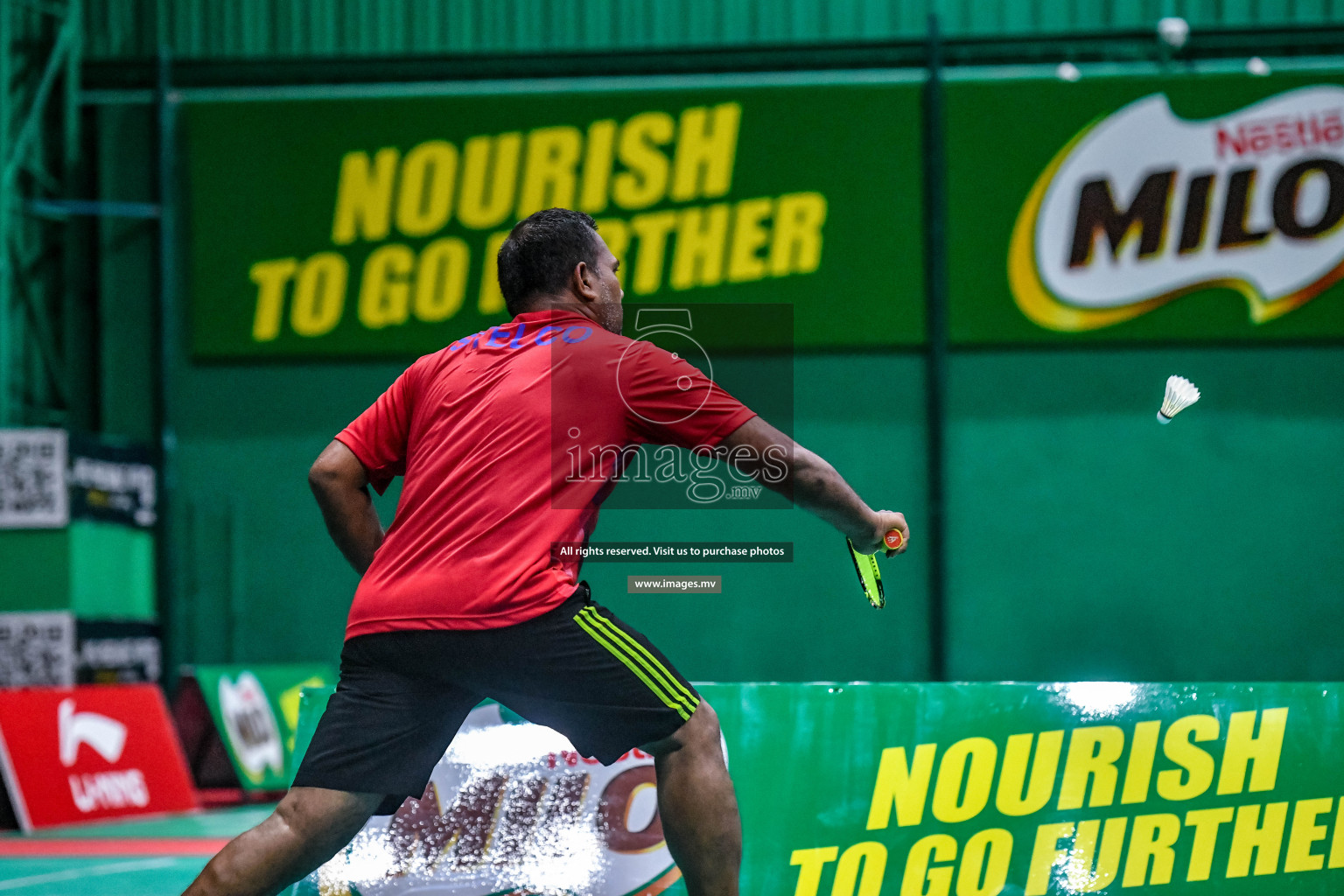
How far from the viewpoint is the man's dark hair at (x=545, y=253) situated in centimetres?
277

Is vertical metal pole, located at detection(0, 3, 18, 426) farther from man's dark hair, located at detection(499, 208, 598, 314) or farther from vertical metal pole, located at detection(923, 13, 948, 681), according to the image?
man's dark hair, located at detection(499, 208, 598, 314)

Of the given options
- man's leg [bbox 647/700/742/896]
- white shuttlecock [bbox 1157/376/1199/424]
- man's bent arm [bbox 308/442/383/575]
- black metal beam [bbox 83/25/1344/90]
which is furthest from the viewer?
black metal beam [bbox 83/25/1344/90]

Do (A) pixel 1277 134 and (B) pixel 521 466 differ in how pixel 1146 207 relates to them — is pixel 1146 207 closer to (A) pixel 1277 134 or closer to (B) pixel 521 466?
(A) pixel 1277 134

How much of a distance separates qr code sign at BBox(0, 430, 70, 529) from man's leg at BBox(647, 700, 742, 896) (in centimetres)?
762

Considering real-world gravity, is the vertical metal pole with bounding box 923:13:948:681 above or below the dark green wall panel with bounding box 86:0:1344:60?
below

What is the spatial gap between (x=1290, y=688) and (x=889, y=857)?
43.2 inches

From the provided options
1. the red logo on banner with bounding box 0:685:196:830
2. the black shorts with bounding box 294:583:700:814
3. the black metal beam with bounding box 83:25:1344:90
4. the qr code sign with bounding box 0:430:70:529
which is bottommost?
the red logo on banner with bounding box 0:685:196:830

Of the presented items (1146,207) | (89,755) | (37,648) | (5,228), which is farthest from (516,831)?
(1146,207)

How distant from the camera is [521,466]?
2.56 m

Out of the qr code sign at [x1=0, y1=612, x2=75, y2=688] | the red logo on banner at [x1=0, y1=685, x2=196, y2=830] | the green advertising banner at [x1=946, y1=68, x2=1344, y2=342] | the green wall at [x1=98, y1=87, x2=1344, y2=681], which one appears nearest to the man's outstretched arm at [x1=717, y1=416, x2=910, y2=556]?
the red logo on banner at [x1=0, y1=685, x2=196, y2=830]

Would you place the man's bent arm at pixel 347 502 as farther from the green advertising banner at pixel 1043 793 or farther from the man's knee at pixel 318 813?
the green advertising banner at pixel 1043 793

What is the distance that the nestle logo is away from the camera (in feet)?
36.6

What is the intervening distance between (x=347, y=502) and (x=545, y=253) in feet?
2.16

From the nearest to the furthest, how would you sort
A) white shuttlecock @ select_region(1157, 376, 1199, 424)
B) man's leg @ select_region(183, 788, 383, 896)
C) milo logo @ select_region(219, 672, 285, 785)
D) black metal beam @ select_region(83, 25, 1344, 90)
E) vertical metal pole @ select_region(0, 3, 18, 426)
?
man's leg @ select_region(183, 788, 383, 896)
white shuttlecock @ select_region(1157, 376, 1199, 424)
milo logo @ select_region(219, 672, 285, 785)
vertical metal pole @ select_region(0, 3, 18, 426)
black metal beam @ select_region(83, 25, 1344, 90)
